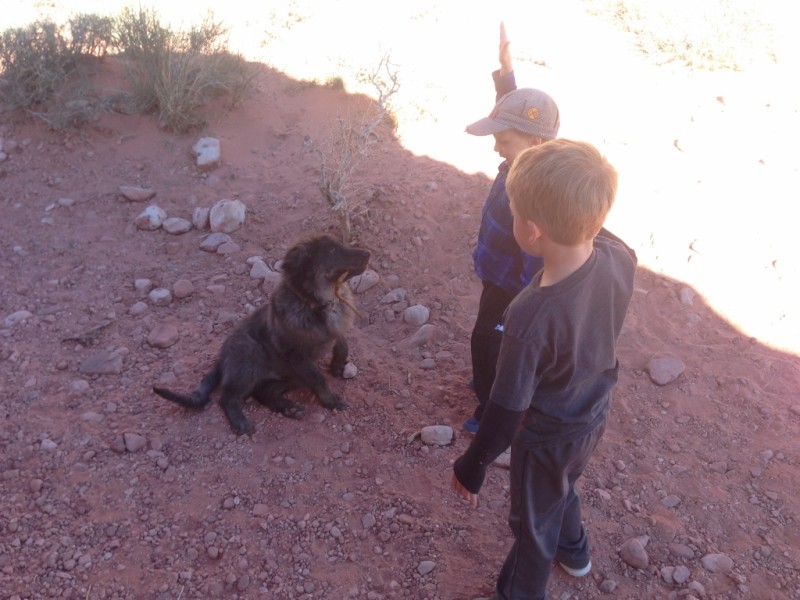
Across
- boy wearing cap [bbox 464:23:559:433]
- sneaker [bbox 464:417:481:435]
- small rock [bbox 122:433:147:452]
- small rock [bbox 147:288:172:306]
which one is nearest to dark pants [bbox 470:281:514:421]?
boy wearing cap [bbox 464:23:559:433]

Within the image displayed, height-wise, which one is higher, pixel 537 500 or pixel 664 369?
pixel 537 500

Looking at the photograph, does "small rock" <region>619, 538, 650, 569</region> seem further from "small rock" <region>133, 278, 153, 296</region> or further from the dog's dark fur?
"small rock" <region>133, 278, 153, 296</region>

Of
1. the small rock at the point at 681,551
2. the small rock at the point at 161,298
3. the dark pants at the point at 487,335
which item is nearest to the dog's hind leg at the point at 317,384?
the dark pants at the point at 487,335

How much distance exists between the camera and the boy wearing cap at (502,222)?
3.12m

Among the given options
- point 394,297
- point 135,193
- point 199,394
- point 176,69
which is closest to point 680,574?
point 394,297

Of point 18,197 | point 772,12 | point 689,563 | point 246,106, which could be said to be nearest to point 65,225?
point 18,197

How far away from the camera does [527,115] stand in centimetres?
311

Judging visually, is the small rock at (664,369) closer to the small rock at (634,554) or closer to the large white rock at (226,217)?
the small rock at (634,554)

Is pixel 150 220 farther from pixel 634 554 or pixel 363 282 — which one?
pixel 634 554

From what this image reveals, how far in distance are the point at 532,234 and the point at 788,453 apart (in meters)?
2.99

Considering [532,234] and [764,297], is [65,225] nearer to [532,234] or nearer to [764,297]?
[532,234]

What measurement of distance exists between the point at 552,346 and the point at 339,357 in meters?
2.68

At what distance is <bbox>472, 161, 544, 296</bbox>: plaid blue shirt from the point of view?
3.32 metres

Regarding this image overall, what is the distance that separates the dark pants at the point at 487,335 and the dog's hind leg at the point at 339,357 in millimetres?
1099
